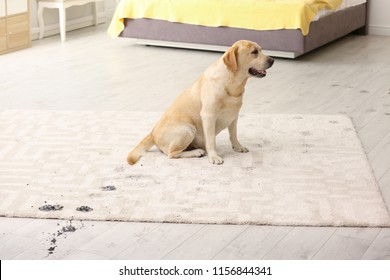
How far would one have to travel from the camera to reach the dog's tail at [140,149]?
3.30 meters

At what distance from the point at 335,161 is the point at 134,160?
943mm

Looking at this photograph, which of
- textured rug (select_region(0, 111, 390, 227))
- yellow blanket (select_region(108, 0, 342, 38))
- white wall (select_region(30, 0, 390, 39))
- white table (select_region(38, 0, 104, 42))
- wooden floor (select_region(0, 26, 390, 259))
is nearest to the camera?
wooden floor (select_region(0, 26, 390, 259))

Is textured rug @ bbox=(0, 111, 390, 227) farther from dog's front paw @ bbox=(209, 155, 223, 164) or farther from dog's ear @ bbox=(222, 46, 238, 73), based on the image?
dog's ear @ bbox=(222, 46, 238, 73)

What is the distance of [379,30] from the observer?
6.78m

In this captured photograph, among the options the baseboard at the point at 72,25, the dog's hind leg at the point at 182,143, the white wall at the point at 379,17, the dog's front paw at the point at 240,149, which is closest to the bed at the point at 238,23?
the white wall at the point at 379,17

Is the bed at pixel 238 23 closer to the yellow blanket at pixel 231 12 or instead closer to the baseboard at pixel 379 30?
the yellow blanket at pixel 231 12

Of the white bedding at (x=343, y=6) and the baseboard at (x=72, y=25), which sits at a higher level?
the white bedding at (x=343, y=6)

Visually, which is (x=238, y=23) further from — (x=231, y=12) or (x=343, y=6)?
(x=343, y=6)

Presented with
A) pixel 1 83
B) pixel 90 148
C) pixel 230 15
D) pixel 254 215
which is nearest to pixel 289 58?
pixel 230 15

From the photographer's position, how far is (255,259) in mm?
2406

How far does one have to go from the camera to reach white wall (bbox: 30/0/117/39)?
674 cm

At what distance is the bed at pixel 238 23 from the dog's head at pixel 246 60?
2.21 metres

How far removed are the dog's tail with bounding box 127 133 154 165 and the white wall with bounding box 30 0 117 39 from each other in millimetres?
3703

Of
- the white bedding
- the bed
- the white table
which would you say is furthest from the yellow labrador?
the white table
